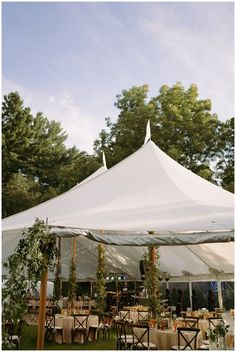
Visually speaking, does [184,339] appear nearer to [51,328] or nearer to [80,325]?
[80,325]

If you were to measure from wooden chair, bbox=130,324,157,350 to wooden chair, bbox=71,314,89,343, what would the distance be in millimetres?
1886

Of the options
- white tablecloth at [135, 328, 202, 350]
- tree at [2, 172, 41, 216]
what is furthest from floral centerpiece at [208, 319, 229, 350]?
tree at [2, 172, 41, 216]

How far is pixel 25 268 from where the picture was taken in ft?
16.7

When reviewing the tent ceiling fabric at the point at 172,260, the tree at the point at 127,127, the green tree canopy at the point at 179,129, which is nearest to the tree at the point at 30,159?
the tree at the point at 127,127

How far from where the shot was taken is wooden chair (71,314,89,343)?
7.91 meters

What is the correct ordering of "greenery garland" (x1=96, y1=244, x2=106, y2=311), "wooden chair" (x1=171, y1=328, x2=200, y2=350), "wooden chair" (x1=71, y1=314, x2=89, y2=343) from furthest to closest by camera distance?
"greenery garland" (x1=96, y1=244, x2=106, y2=311)
"wooden chair" (x1=71, y1=314, x2=89, y2=343)
"wooden chair" (x1=171, y1=328, x2=200, y2=350)

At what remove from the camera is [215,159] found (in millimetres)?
18766

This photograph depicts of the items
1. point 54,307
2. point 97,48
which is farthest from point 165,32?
point 54,307

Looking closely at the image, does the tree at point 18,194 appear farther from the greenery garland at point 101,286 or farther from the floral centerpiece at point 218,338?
the floral centerpiece at point 218,338

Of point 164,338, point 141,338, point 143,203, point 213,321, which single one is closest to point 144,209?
point 143,203

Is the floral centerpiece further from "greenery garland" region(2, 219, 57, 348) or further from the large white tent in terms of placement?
"greenery garland" region(2, 219, 57, 348)

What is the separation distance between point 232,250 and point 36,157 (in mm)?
17998

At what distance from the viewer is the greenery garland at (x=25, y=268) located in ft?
14.9

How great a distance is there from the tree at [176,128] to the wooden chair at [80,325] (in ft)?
33.1
